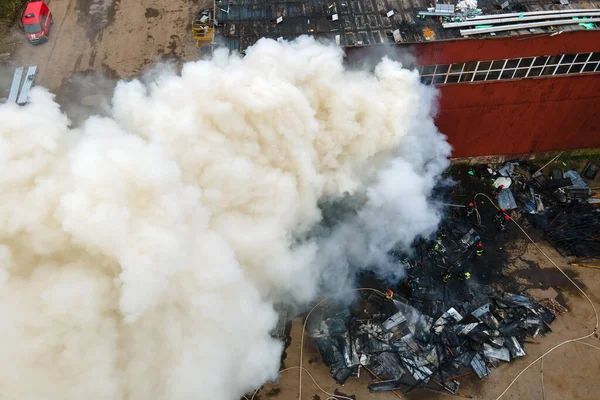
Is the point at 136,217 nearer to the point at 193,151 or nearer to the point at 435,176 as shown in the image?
the point at 193,151

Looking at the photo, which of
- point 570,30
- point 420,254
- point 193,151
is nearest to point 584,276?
point 420,254

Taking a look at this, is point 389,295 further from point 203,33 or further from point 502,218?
point 203,33

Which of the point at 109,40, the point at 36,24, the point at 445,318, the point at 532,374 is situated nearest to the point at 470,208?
the point at 445,318

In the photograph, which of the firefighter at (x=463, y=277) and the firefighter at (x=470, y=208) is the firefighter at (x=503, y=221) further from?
the firefighter at (x=463, y=277)

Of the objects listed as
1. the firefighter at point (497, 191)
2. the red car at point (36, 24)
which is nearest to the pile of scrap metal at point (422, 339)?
the firefighter at point (497, 191)

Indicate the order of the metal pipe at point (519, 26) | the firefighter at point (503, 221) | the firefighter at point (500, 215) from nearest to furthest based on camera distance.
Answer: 1. the metal pipe at point (519, 26)
2. the firefighter at point (503, 221)
3. the firefighter at point (500, 215)
